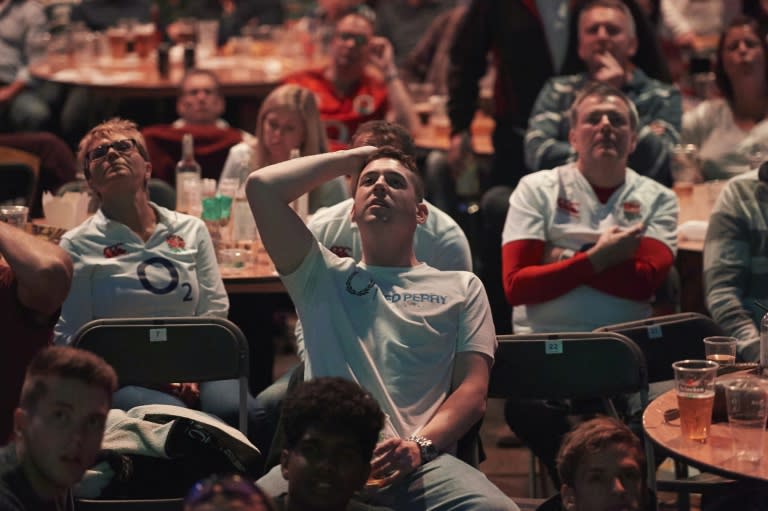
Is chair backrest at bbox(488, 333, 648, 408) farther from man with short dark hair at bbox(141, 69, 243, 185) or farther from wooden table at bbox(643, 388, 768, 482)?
man with short dark hair at bbox(141, 69, 243, 185)

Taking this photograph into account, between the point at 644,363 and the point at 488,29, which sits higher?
the point at 488,29

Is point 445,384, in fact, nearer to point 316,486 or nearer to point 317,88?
point 316,486

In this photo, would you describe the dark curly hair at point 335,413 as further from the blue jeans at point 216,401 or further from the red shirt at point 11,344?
the blue jeans at point 216,401

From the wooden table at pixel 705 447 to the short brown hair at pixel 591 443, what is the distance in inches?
2.9

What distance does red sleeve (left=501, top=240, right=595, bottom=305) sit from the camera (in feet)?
15.0

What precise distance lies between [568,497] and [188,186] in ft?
9.12

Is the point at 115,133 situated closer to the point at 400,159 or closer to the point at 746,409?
the point at 400,159

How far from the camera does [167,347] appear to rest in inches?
157

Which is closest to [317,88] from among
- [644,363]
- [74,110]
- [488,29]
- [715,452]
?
[488,29]

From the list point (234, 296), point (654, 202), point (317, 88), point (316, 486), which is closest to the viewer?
point (316, 486)

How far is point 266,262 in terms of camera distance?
504 centimetres

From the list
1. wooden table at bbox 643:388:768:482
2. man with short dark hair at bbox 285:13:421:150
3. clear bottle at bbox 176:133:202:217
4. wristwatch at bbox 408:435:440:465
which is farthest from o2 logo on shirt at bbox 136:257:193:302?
man with short dark hair at bbox 285:13:421:150

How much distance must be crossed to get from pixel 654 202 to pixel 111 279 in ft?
6.01

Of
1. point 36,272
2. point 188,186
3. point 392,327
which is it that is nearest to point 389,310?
point 392,327
